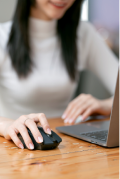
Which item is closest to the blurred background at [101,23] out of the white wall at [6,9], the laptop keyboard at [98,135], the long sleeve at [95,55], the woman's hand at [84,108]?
the white wall at [6,9]

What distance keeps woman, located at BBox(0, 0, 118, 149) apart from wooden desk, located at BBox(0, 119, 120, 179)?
576mm

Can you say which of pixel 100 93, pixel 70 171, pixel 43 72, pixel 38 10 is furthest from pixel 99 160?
pixel 100 93

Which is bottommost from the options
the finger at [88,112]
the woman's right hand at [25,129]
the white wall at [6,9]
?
the finger at [88,112]

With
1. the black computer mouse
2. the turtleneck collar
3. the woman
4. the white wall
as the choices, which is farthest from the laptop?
the white wall

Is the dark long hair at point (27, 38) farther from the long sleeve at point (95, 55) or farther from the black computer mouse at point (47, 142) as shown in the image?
the black computer mouse at point (47, 142)

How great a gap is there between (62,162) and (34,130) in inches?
4.8

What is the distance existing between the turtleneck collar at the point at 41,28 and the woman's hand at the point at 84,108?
553 mm

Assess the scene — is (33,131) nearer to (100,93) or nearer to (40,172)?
(40,172)

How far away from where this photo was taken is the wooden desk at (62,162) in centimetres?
38

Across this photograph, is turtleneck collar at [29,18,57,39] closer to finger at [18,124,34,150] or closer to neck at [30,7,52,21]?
neck at [30,7,52,21]

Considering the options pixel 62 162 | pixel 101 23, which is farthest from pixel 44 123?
pixel 101 23

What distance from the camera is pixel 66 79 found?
1.32 metres

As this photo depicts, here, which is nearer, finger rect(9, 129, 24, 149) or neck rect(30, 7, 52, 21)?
finger rect(9, 129, 24, 149)

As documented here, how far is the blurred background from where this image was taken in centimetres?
179
